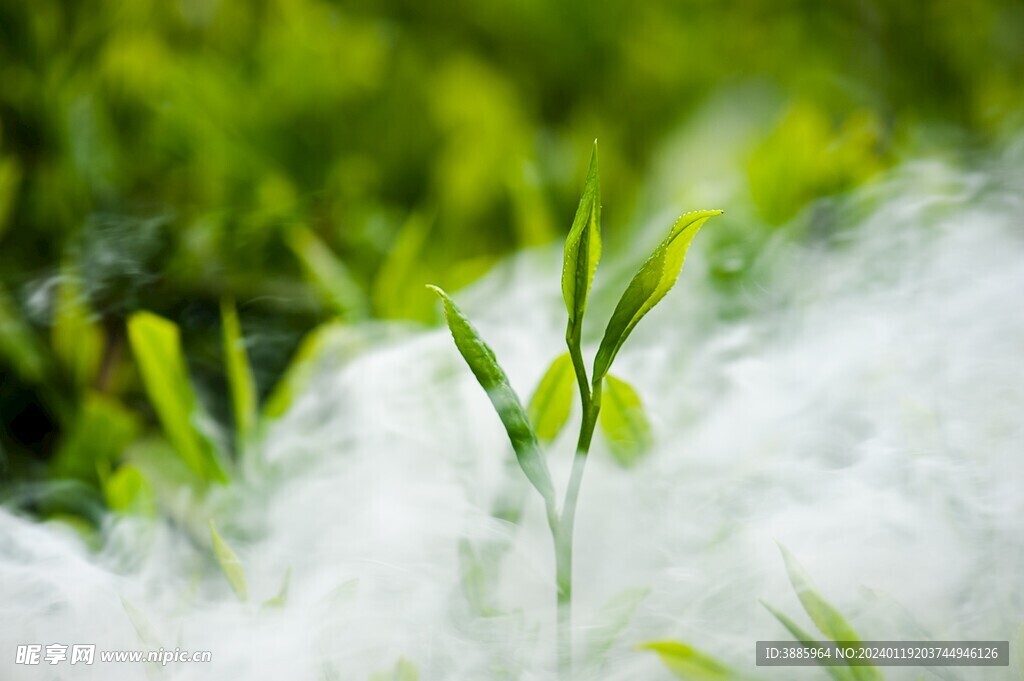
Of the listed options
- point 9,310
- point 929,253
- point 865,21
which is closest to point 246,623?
point 9,310

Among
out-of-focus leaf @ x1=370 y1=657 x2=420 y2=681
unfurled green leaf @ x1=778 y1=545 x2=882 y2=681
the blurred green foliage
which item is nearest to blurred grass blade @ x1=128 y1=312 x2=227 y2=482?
the blurred green foliage

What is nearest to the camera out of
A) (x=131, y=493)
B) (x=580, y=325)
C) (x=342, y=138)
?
(x=580, y=325)

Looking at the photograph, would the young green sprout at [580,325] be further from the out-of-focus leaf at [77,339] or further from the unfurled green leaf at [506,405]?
the out-of-focus leaf at [77,339]

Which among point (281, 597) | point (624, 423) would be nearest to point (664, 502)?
point (624, 423)

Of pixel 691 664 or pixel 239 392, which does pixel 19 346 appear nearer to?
pixel 239 392

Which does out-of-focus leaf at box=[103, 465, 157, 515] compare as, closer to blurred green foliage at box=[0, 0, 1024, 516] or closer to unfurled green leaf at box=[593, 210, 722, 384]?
blurred green foliage at box=[0, 0, 1024, 516]

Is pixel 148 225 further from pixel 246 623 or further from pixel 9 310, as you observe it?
pixel 246 623

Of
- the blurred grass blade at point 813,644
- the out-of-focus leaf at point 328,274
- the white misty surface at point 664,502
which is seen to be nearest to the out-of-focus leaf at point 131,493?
the white misty surface at point 664,502
